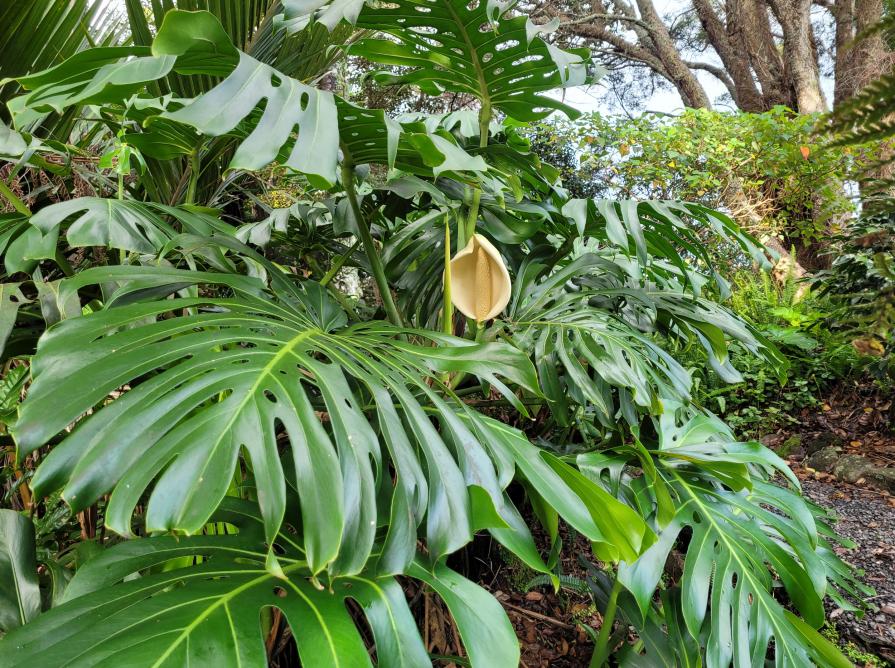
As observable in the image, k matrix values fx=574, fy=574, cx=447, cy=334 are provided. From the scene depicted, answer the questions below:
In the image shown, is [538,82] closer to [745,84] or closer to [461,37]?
[461,37]

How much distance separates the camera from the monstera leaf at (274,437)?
50 cm

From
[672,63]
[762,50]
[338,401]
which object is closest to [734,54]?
[762,50]

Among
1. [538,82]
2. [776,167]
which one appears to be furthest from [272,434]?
[776,167]

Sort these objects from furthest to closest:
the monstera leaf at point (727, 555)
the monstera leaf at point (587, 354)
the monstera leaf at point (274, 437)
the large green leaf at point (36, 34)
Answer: the large green leaf at point (36, 34), the monstera leaf at point (587, 354), the monstera leaf at point (727, 555), the monstera leaf at point (274, 437)

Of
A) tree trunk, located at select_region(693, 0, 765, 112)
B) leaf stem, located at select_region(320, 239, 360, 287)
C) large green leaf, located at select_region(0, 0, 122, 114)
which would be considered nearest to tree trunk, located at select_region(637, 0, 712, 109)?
tree trunk, located at select_region(693, 0, 765, 112)

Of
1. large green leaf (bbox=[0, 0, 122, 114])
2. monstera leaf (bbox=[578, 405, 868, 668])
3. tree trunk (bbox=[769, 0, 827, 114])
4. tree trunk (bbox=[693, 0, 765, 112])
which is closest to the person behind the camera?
monstera leaf (bbox=[578, 405, 868, 668])

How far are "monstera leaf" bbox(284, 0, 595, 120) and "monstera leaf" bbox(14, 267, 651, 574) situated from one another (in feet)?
1.95

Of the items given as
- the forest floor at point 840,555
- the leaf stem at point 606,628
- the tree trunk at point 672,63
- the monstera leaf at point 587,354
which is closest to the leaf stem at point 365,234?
the monstera leaf at point 587,354

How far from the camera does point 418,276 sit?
140 centimetres

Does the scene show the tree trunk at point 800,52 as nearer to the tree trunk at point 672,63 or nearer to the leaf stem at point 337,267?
the tree trunk at point 672,63

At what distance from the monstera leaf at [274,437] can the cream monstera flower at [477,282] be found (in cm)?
22

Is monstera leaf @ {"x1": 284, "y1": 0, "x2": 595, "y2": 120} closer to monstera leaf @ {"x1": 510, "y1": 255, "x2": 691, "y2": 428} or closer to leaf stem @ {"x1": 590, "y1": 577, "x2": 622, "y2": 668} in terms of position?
monstera leaf @ {"x1": 510, "y1": 255, "x2": 691, "y2": 428}

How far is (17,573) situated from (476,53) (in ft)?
3.71

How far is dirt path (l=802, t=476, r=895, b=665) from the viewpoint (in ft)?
4.76
